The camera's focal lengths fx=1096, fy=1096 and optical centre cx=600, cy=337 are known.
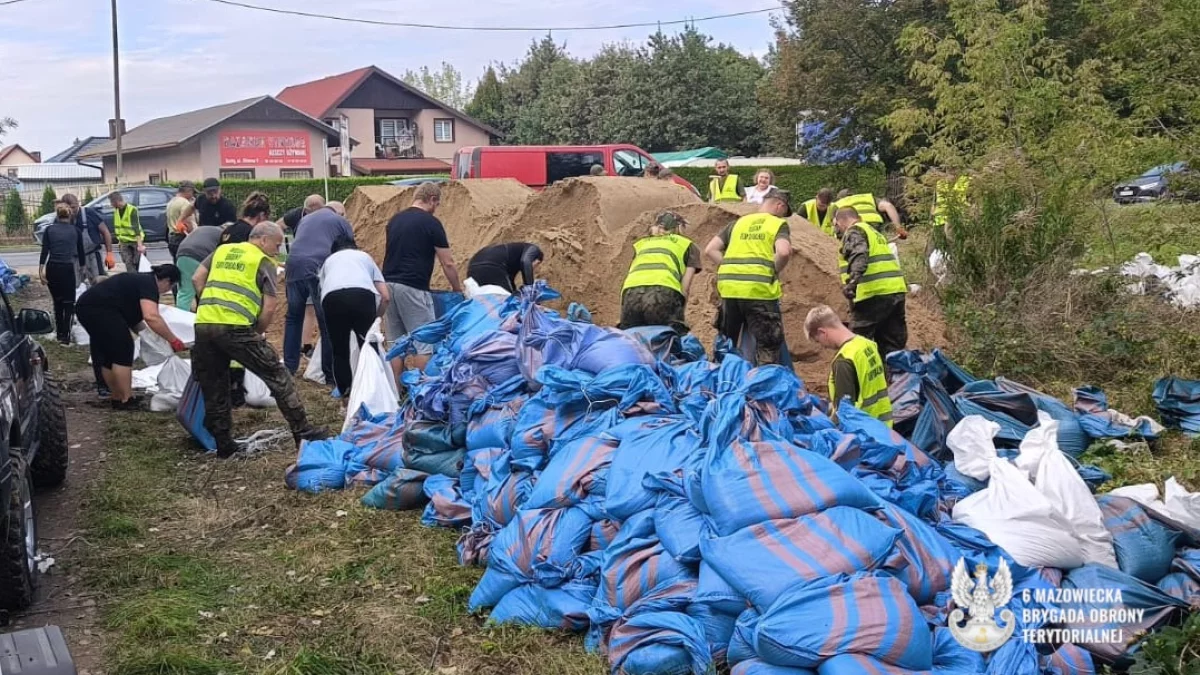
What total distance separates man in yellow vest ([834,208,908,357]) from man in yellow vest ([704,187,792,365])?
0.45 m

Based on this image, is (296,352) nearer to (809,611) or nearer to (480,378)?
(480,378)

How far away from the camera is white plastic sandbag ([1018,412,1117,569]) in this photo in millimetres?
4098

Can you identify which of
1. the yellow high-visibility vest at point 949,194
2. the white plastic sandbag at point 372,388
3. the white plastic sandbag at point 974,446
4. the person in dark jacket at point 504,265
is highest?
the yellow high-visibility vest at point 949,194

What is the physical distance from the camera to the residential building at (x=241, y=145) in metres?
39.3

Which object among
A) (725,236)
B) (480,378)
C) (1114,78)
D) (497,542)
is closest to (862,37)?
(1114,78)

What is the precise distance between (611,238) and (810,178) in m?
20.2

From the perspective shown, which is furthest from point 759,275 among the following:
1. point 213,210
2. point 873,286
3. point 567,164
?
point 567,164

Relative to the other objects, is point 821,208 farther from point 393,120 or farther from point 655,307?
point 393,120

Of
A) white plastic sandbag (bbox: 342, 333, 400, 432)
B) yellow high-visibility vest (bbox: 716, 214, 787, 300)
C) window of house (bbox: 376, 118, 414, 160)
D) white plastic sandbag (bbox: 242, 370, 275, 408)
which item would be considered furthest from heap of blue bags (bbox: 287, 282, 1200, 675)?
window of house (bbox: 376, 118, 414, 160)

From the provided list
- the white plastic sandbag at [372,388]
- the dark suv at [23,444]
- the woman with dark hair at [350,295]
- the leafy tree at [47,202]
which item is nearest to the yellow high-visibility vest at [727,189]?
the woman with dark hair at [350,295]

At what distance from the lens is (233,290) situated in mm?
6875

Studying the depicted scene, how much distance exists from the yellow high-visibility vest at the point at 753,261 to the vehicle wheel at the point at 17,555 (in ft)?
15.1

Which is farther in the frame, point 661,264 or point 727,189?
point 727,189

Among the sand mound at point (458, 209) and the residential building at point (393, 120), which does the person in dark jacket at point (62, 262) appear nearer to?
the sand mound at point (458, 209)
